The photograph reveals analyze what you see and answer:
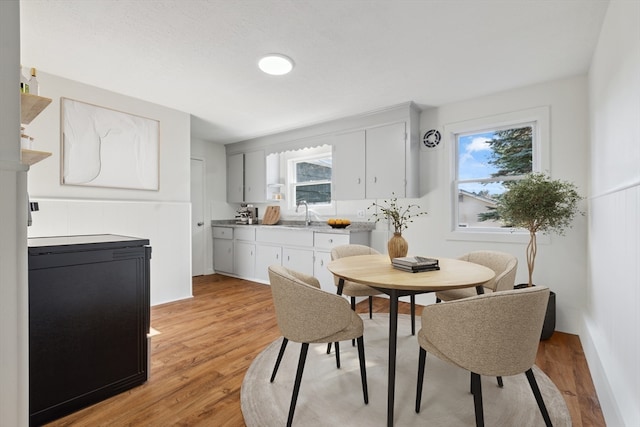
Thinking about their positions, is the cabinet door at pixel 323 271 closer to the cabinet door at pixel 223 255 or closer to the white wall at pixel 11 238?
the cabinet door at pixel 223 255

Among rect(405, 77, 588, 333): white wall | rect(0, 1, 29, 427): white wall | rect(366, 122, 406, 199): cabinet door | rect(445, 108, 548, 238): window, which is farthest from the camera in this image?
rect(366, 122, 406, 199): cabinet door

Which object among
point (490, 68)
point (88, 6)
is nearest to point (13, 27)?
point (88, 6)

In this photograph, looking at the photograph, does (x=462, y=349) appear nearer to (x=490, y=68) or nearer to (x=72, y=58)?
(x=490, y=68)

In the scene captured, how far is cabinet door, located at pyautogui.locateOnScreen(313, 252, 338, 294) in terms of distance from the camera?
3.99 m

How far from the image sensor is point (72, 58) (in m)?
2.58

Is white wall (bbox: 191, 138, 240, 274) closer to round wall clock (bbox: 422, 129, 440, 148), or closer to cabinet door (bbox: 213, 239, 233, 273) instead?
cabinet door (bbox: 213, 239, 233, 273)

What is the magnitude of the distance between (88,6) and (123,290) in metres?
Result: 1.80

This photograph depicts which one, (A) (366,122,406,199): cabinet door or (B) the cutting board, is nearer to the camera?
(A) (366,122,406,199): cabinet door

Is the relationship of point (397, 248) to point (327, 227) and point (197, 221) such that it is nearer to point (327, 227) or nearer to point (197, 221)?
point (327, 227)

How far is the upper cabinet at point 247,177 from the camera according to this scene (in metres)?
5.22

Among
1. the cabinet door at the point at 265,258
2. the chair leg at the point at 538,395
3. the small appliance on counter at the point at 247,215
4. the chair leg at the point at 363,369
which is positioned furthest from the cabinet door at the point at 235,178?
the chair leg at the point at 538,395

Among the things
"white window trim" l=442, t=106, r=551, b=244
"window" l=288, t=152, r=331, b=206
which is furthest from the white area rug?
"window" l=288, t=152, r=331, b=206

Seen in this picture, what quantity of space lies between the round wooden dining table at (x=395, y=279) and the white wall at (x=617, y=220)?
1.97 feet

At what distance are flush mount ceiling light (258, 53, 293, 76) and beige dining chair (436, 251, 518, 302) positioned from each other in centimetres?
227
